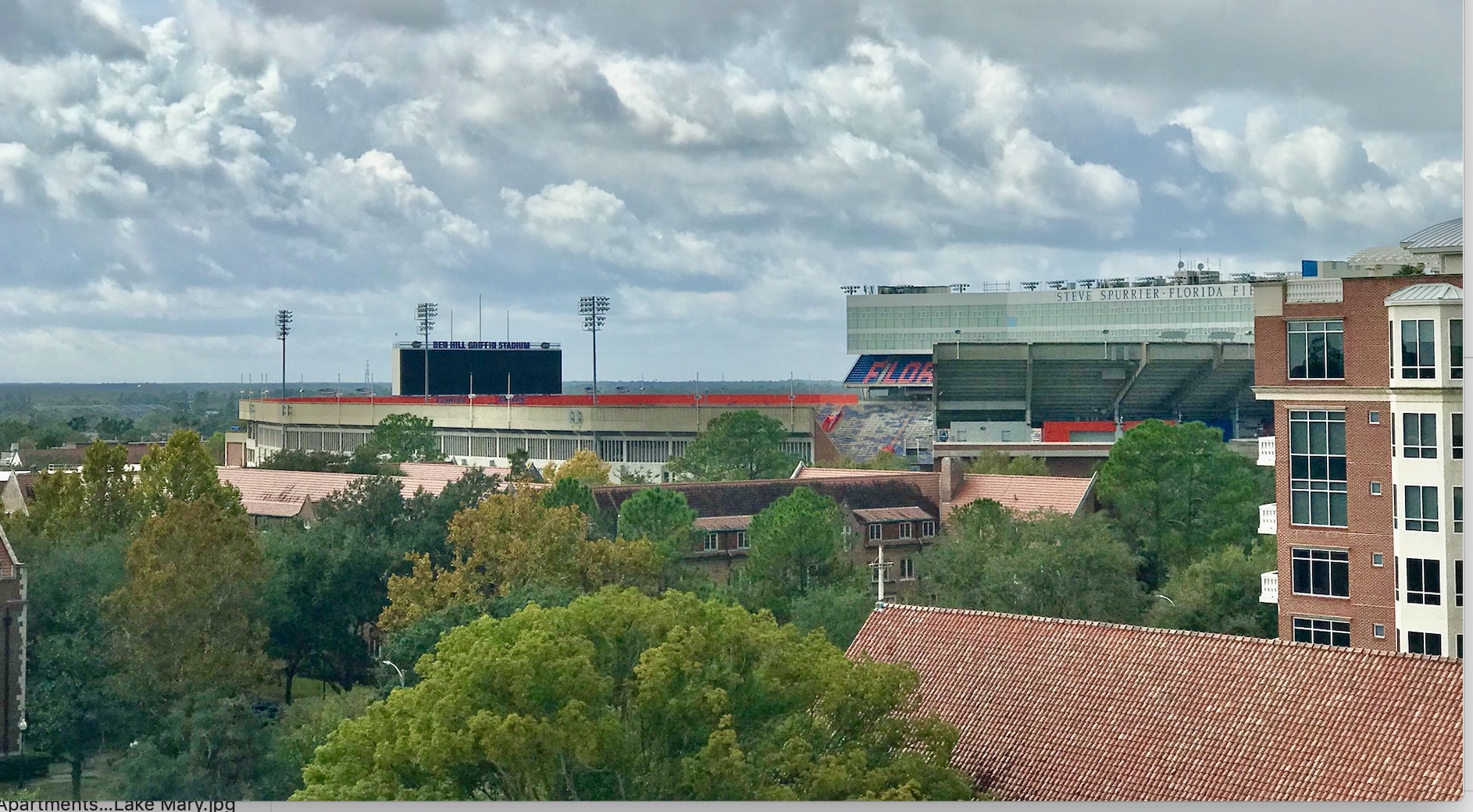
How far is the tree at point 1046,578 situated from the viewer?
53.6m

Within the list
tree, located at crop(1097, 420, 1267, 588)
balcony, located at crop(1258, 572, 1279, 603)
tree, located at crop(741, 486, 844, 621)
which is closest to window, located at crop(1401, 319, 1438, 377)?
balcony, located at crop(1258, 572, 1279, 603)

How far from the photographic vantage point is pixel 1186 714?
1048 inches

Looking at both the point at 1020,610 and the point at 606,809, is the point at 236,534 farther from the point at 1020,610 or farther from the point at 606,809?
the point at 606,809

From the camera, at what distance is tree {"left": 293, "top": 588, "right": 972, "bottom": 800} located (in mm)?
24453

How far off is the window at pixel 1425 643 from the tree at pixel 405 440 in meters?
85.8

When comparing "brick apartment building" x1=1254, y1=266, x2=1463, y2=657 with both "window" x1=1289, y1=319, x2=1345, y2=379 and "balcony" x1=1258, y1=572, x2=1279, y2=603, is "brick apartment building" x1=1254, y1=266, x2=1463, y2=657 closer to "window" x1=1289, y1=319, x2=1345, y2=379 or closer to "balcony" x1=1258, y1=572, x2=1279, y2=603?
"window" x1=1289, y1=319, x2=1345, y2=379

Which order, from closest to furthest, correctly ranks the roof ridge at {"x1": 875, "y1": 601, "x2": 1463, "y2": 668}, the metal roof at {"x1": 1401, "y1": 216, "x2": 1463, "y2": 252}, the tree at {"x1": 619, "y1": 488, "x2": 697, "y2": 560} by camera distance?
the roof ridge at {"x1": 875, "y1": 601, "x2": 1463, "y2": 668} < the metal roof at {"x1": 1401, "y1": 216, "x2": 1463, "y2": 252} < the tree at {"x1": 619, "y1": 488, "x2": 697, "y2": 560}

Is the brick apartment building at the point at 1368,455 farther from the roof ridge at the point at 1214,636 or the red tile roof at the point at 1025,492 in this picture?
the red tile roof at the point at 1025,492

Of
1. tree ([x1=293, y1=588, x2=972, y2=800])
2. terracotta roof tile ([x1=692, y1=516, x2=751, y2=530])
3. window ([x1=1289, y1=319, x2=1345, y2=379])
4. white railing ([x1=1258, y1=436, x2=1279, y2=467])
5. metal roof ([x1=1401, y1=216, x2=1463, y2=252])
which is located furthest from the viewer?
terracotta roof tile ([x1=692, y1=516, x2=751, y2=530])

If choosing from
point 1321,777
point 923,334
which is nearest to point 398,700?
point 1321,777

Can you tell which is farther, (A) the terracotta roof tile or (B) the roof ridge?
(A) the terracotta roof tile

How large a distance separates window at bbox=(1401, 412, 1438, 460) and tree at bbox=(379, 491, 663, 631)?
25115 millimetres

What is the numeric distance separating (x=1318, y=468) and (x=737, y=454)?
6686cm

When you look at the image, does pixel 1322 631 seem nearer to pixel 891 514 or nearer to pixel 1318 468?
pixel 1318 468
